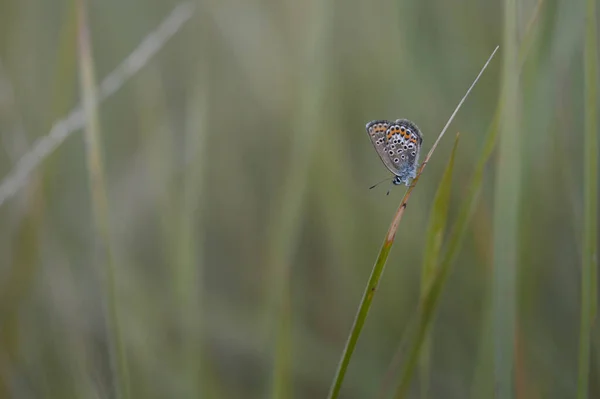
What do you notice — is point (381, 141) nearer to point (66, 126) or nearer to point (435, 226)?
point (435, 226)

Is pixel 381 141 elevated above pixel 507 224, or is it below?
above

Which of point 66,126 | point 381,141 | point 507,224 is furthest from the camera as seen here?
point 66,126

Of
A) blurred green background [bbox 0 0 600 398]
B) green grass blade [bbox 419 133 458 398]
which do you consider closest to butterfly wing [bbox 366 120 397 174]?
blurred green background [bbox 0 0 600 398]

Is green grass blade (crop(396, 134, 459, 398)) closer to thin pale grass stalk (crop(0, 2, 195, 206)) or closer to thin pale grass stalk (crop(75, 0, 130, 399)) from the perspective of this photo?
thin pale grass stalk (crop(75, 0, 130, 399))

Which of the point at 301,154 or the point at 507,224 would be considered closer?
the point at 507,224

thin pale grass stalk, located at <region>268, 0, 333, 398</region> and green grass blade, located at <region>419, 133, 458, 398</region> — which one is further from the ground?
thin pale grass stalk, located at <region>268, 0, 333, 398</region>

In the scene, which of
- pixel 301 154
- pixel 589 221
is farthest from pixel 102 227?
pixel 589 221

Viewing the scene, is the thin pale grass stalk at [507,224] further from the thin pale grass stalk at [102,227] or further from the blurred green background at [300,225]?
the thin pale grass stalk at [102,227]
